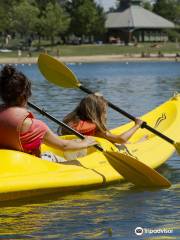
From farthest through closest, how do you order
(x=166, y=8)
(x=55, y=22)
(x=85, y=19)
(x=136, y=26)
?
(x=166, y=8) → (x=136, y=26) → (x=85, y=19) → (x=55, y=22)

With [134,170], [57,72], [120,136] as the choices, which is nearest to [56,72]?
[57,72]

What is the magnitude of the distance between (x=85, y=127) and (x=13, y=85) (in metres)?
1.80

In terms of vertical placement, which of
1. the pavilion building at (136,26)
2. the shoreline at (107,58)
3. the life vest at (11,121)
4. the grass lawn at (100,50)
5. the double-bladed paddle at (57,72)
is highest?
the double-bladed paddle at (57,72)

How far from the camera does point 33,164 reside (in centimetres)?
723

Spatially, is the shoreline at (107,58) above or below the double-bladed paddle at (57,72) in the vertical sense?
below

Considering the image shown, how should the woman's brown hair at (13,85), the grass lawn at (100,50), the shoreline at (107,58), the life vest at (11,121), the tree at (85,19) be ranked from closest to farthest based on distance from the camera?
the woman's brown hair at (13,85) < the life vest at (11,121) < the shoreline at (107,58) < the grass lawn at (100,50) < the tree at (85,19)

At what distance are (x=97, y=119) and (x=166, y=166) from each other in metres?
1.70

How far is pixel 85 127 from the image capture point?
8508 millimetres

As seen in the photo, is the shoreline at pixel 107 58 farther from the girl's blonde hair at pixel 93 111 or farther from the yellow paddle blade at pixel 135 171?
the yellow paddle blade at pixel 135 171

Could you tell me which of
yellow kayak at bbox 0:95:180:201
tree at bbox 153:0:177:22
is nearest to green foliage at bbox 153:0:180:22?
tree at bbox 153:0:177:22

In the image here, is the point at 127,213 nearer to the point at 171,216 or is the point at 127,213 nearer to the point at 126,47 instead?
the point at 171,216

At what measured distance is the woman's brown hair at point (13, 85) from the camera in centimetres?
690

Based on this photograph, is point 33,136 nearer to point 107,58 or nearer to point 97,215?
point 97,215

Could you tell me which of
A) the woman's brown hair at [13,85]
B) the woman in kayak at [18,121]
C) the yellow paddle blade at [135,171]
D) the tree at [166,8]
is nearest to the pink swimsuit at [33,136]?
the woman in kayak at [18,121]
